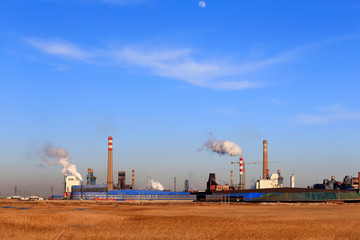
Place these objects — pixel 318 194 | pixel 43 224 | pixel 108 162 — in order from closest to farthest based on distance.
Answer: pixel 43 224 → pixel 318 194 → pixel 108 162

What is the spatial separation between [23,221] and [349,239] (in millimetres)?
31019

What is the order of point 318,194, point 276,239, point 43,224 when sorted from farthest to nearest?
point 318,194
point 43,224
point 276,239

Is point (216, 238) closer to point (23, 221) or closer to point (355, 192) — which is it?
point (23, 221)

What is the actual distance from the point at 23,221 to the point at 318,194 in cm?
12786

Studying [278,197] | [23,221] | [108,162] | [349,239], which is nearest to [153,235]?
[349,239]

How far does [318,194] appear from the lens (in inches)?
6166

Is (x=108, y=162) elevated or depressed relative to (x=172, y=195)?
elevated

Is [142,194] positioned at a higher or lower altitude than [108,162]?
lower

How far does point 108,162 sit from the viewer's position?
179125 millimetres

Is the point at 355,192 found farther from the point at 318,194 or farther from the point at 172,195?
the point at 172,195

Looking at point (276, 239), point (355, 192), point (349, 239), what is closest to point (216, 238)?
point (276, 239)

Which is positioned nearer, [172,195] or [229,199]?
[229,199]

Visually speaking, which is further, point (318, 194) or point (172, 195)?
point (172, 195)

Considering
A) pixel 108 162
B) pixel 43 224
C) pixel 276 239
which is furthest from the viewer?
pixel 108 162
